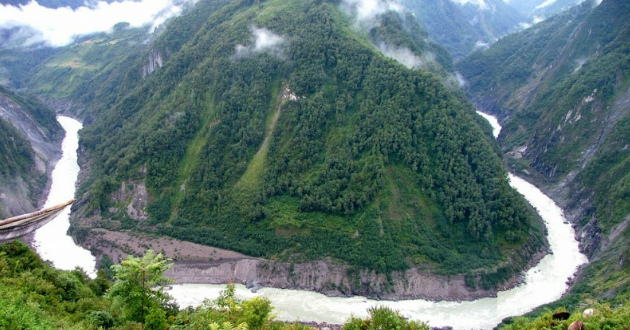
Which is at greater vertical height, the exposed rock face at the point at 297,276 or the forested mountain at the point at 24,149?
the forested mountain at the point at 24,149

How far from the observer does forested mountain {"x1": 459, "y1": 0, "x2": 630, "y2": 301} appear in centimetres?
8506

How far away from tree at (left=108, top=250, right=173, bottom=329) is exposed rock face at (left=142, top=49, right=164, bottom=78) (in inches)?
5033

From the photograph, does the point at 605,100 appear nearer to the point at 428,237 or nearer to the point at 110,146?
the point at 428,237

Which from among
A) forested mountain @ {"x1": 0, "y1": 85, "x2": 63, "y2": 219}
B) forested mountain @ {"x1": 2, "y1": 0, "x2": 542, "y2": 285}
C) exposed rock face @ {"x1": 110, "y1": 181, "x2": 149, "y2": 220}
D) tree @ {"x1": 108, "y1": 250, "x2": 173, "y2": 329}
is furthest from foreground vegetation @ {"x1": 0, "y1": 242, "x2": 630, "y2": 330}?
exposed rock face @ {"x1": 110, "y1": 181, "x2": 149, "y2": 220}

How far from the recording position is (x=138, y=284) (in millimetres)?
26297

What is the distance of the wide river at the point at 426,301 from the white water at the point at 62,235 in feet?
0.54

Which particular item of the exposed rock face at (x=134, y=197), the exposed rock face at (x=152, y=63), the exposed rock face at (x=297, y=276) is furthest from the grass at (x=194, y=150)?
the exposed rock face at (x=152, y=63)

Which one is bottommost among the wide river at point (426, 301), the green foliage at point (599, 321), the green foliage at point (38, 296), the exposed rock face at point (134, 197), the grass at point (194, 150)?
the green foliage at point (38, 296)

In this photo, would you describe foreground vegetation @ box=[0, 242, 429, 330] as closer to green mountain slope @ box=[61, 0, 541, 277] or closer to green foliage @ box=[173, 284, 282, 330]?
green foliage @ box=[173, 284, 282, 330]

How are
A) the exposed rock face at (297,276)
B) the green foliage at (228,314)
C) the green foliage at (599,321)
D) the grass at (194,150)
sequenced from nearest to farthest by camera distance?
the green foliage at (228,314), the green foliage at (599,321), the exposed rock face at (297,276), the grass at (194,150)

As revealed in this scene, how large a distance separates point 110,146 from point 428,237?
8344 cm

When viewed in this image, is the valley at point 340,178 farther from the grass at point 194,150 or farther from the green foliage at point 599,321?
the green foliage at point 599,321

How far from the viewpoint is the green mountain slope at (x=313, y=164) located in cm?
8356

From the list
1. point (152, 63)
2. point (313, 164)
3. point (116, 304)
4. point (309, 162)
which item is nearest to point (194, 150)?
point (309, 162)
